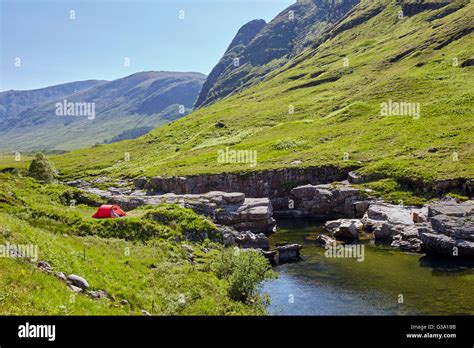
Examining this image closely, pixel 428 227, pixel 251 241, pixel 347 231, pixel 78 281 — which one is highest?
pixel 78 281

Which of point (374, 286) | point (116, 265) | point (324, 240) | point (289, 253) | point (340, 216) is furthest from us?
point (340, 216)

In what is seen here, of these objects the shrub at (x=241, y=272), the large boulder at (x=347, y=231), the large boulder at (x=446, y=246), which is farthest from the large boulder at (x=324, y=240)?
the shrub at (x=241, y=272)

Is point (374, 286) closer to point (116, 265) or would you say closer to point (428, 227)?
point (428, 227)

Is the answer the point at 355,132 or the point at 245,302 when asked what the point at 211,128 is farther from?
the point at 245,302

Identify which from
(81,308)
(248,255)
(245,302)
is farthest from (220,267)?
(81,308)

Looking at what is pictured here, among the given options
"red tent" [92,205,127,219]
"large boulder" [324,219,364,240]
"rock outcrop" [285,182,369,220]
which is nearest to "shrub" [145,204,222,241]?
"red tent" [92,205,127,219]

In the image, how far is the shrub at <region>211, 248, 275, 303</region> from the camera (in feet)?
107

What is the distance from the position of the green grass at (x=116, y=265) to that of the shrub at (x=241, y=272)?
0.15 meters

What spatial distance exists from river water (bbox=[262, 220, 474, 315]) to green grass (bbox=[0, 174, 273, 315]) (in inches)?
240

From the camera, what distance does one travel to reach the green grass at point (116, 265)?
1944 cm

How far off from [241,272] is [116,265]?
9.97 m

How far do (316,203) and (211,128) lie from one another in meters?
115

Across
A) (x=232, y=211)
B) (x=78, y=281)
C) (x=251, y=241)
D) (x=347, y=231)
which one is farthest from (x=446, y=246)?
(x=78, y=281)

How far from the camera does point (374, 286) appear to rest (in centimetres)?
4203
